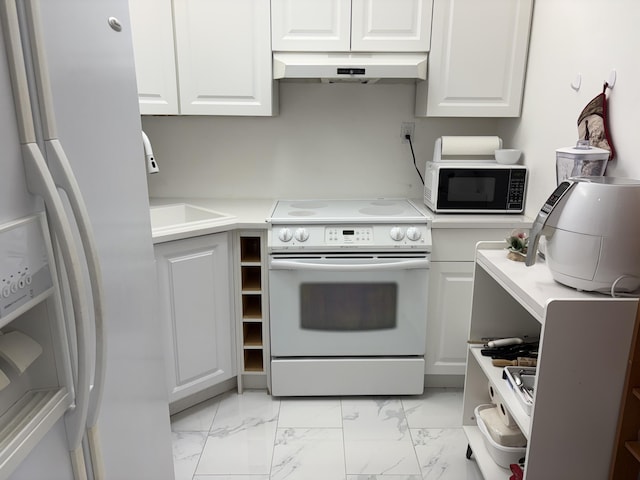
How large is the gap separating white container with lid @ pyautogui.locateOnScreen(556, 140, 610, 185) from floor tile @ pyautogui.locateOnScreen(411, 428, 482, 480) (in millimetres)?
1203

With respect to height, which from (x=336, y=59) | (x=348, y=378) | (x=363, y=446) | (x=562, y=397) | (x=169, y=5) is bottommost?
(x=363, y=446)

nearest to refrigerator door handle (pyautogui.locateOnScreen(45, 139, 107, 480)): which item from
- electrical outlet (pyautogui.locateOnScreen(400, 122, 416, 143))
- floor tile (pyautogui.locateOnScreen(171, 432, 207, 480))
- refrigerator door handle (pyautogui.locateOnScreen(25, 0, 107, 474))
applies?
refrigerator door handle (pyautogui.locateOnScreen(25, 0, 107, 474))

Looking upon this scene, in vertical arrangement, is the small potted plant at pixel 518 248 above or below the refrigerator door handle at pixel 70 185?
below

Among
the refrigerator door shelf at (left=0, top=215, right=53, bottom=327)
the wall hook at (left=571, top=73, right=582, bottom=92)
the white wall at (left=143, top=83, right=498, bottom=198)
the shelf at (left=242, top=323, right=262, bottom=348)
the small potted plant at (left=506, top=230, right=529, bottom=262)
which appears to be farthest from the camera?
the white wall at (left=143, top=83, right=498, bottom=198)

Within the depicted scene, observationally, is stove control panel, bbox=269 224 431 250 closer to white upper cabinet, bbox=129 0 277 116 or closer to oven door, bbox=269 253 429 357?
oven door, bbox=269 253 429 357

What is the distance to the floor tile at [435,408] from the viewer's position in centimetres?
215

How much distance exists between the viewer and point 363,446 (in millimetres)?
2000

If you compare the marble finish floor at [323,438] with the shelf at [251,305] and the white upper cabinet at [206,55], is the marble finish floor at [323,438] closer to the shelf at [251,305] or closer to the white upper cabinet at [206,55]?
the shelf at [251,305]

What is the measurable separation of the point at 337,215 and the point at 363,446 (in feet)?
3.37

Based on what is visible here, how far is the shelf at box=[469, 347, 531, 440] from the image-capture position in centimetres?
136

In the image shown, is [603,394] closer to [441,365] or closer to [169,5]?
[441,365]

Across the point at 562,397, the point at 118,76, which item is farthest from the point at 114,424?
→ the point at 562,397

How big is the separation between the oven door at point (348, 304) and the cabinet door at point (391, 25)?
0.98m

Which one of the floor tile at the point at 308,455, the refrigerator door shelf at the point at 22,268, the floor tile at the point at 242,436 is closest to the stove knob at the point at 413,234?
the floor tile at the point at 308,455
